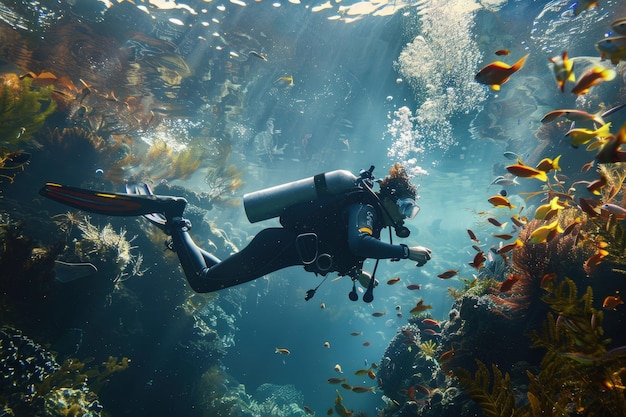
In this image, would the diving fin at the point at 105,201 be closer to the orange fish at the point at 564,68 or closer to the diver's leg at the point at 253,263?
the diver's leg at the point at 253,263

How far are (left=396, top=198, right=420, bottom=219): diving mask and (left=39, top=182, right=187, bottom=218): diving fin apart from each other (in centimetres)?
376

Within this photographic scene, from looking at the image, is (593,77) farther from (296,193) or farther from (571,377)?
(296,193)

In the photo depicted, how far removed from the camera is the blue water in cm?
919

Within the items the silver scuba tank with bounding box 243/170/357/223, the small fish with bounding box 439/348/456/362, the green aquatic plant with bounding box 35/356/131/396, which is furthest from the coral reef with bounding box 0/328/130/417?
the small fish with bounding box 439/348/456/362

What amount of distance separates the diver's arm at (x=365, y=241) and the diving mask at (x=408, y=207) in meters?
0.48

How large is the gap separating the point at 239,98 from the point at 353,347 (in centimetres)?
2767

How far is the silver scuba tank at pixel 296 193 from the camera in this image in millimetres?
4641

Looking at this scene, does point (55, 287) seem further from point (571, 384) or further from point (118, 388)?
point (571, 384)

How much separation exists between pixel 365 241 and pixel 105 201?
4.02 metres

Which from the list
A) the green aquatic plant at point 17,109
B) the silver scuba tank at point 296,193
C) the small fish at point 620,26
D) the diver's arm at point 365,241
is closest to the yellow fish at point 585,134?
the small fish at point 620,26

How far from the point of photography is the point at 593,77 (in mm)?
2963

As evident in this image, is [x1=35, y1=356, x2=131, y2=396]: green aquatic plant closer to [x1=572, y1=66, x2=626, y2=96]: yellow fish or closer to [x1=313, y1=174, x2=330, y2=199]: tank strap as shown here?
[x1=313, y1=174, x2=330, y2=199]: tank strap

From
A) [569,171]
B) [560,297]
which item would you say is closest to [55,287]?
[560,297]

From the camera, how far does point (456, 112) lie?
1706cm
